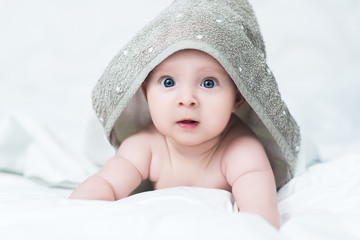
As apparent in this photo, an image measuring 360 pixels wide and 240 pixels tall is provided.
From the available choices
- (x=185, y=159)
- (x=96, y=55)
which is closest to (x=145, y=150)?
(x=185, y=159)

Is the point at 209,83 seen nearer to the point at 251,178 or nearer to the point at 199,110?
the point at 199,110

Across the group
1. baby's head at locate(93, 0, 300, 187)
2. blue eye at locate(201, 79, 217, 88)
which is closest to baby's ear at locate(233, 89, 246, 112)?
baby's head at locate(93, 0, 300, 187)

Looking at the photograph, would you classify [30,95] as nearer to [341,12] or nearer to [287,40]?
[287,40]

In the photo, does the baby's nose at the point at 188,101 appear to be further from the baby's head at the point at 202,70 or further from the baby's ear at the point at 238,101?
the baby's ear at the point at 238,101

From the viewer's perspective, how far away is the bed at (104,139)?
82 cm

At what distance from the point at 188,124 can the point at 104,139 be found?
0.49m

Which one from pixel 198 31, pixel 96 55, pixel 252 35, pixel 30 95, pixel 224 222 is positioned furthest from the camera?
pixel 96 55

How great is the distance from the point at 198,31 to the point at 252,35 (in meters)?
0.19

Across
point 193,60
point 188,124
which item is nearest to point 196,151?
point 188,124

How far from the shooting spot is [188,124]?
109 centimetres

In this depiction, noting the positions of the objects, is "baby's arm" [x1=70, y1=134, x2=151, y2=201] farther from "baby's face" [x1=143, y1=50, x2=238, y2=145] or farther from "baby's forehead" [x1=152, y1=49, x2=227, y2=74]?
"baby's forehead" [x1=152, y1=49, x2=227, y2=74]

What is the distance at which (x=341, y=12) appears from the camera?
2.29 m

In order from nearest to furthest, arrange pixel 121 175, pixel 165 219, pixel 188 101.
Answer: pixel 165 219, pixel 188 101, pixel 121 175

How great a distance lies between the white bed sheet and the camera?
77cm
